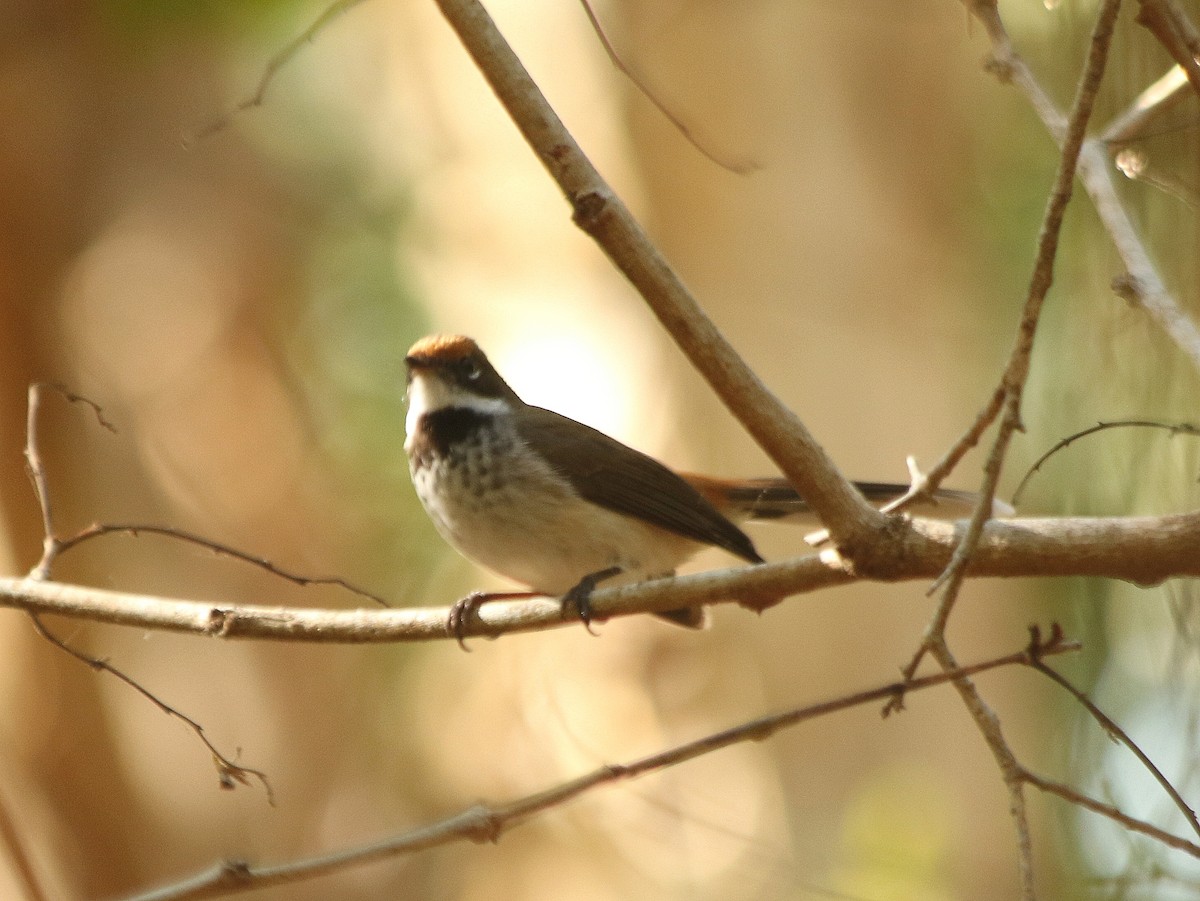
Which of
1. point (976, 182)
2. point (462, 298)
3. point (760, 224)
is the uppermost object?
point (462, 298)

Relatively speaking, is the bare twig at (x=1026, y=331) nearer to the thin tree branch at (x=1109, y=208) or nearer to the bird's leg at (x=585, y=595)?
the thin tree branch at (x=1109, y=208)

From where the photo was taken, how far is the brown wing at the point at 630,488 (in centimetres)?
449

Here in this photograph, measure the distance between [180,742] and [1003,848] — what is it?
181 inches

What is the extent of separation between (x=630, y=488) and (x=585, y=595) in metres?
1.18

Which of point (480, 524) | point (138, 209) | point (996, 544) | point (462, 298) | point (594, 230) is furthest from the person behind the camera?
point (462, 298)

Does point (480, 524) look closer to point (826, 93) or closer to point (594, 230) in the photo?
point (594, 230)

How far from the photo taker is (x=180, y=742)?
6.77 m

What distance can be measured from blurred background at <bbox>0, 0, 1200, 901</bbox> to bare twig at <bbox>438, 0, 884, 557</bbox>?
10.3ft

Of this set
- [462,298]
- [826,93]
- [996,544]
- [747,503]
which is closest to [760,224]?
[826,93]

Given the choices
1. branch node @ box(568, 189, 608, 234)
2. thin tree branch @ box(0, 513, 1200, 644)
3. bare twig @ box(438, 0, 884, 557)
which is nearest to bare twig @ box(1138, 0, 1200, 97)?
thin tree branch @ box(0, 513, 1200, 644)

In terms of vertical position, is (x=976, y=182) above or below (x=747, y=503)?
above

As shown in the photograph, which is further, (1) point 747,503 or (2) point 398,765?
(2) point 398,765

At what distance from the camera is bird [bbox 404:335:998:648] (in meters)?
4.28

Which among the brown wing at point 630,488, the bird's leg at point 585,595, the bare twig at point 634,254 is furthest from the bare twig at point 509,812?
the brown wing at point 630,488
